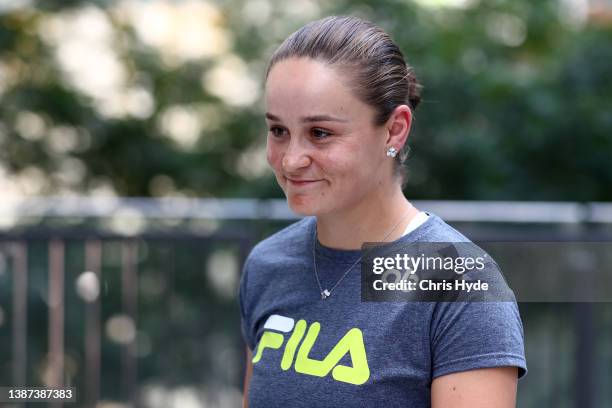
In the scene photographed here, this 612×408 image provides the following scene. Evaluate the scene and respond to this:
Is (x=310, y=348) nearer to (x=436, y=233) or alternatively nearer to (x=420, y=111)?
(x=436, y=233)

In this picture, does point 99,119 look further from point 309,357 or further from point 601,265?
point 309,357

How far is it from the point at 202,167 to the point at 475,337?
638 cm

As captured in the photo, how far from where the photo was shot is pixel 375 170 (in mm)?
1638

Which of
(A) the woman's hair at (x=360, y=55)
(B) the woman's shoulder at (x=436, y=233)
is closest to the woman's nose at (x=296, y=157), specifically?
(A) the woman's hair at (x=360, y=55)

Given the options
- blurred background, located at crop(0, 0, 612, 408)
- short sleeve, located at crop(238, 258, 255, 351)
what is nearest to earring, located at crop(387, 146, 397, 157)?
short sleeve, located at crop(238, 258, 255, 351)

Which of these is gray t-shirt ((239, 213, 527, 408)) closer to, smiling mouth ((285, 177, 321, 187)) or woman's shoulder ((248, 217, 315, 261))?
woman's shoulder ((248, 217, 315, 261))

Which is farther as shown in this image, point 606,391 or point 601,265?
point 606,391

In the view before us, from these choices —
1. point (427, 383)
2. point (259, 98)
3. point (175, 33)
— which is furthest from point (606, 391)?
point (175, 33)

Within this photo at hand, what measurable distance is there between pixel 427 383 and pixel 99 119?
664 cm

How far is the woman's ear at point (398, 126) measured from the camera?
65.0 inches

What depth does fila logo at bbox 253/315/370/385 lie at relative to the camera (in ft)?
→ 5.05

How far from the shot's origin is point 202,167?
767cm

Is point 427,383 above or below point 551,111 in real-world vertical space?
below

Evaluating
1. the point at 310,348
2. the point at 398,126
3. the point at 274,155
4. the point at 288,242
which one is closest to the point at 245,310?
the point at 288,242
